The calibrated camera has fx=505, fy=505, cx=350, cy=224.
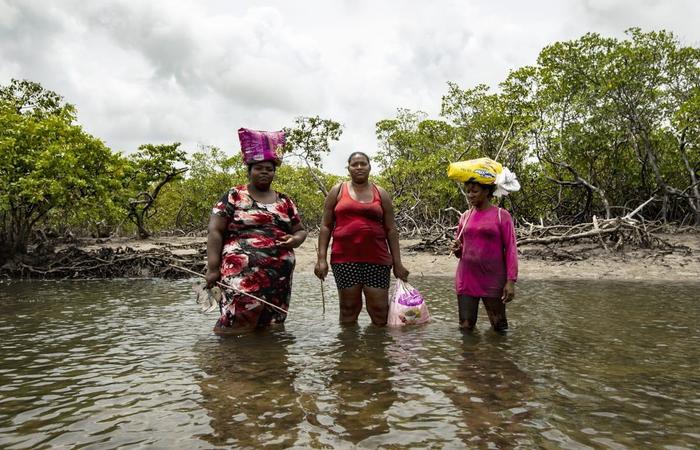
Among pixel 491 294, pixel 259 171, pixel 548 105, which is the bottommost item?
pixel 491 294

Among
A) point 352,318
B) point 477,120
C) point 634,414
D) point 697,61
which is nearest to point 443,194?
point 477,120

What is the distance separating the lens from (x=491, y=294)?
460 cm

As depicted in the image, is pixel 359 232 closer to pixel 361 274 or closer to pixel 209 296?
pixel 361 274

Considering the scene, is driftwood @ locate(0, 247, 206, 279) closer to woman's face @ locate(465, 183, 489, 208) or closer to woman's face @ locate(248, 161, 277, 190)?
woman's face @ locate(248, 161, 277, 190)

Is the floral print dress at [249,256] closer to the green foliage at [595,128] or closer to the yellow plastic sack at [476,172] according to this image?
the yellow plastic sack at [476,172]

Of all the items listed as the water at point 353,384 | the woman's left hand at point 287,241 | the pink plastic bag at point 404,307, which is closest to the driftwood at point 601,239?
the water at point 353,384

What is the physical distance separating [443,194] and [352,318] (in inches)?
939

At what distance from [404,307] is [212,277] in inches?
77.1

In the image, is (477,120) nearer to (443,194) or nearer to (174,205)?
(443,194)

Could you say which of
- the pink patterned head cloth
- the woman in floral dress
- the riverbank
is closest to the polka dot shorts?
the woman in floral dress

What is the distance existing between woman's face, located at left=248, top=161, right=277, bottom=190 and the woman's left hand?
0.52 meters

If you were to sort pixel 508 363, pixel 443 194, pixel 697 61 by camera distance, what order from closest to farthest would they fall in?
1. pixel 508 363
2. pixel 697 61
3. pixel 443 194

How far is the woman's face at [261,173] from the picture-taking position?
445 cm

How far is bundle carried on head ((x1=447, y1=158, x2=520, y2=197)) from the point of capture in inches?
179
